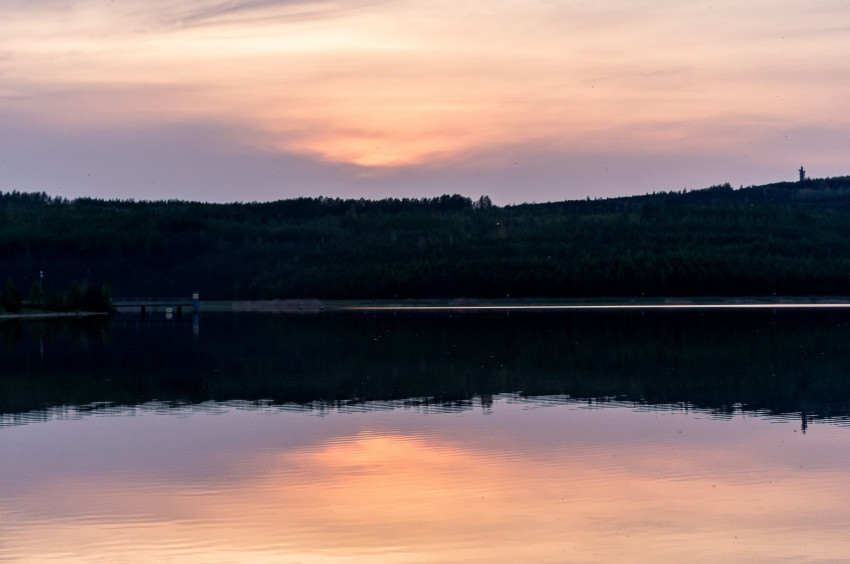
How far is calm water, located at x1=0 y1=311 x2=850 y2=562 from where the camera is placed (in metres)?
15.5

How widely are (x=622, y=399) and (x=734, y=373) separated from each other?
29.4 ft

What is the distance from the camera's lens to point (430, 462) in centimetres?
2175

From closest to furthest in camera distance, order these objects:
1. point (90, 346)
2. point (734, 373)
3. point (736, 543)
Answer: point (736, 543)
point (734, 373)
point (90, 346)

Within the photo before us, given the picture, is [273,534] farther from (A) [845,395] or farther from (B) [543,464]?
(A) [845,395]

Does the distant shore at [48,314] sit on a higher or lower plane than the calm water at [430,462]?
higher

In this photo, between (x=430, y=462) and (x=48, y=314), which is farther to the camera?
(x=48, y=314)

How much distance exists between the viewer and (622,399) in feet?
105

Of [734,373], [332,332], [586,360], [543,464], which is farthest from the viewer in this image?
[332,332]

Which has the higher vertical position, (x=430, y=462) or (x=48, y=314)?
(x=48, y=314)

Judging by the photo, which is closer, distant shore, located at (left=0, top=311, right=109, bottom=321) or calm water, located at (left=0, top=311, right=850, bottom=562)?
calm water, located at (left=0, top=311, right=850, bottom=562)

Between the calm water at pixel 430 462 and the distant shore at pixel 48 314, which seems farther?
the distant shore at pixel 48 314

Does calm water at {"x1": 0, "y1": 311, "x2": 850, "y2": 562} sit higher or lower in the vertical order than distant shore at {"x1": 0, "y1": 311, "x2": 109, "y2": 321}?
lower

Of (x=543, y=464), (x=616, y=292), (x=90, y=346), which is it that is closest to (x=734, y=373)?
(x=543, y=464)

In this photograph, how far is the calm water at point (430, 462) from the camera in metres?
15.5
